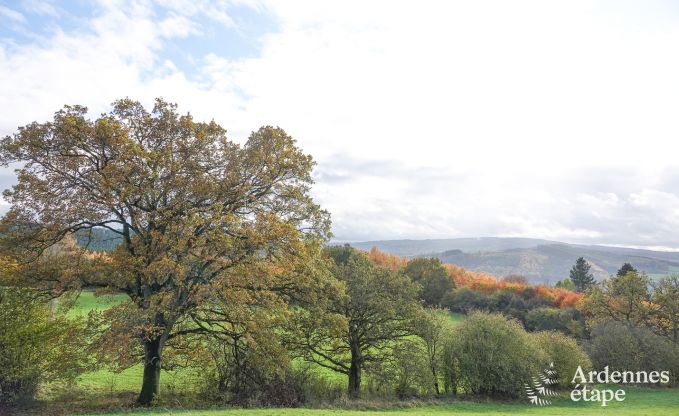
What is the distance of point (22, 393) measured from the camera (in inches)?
839

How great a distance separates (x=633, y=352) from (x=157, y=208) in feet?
153

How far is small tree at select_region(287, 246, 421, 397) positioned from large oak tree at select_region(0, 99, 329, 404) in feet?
29.1

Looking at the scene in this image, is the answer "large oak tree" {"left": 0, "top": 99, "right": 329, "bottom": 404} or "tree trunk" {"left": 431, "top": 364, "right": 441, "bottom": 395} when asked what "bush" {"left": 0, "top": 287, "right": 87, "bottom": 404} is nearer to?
"large oak tree" {"left": 0, "top": 99, "right": 329, "bottom": 404}

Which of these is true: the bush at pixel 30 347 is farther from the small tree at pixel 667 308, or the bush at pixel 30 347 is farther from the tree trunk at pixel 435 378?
the small tree at pixel 667 308

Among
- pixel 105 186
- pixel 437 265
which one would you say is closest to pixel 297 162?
pixel 105 186

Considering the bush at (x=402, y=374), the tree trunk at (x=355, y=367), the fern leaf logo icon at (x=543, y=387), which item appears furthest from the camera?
the fern leaf logo icon at (x=543, y=387)

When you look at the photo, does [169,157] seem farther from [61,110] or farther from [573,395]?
[573,395]

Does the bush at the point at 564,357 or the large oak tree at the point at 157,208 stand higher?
the large oak tree at the point at 157,208

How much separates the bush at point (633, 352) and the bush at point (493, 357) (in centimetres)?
1385

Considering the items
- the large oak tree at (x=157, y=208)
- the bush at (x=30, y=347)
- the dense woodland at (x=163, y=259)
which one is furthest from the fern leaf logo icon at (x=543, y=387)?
the bush at (x=30, y=347)

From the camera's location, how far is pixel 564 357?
38.5m

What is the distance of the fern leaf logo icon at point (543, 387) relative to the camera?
112 feet

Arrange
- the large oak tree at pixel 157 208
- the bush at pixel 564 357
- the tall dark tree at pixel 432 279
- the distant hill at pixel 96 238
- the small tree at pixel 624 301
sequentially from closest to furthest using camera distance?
the large oak tree at pixel 157 208 < the distant hill at pixel 96 238 < the bush at pixel 564 357 < the small tree at pixel 624 301 < the tall dark tree at pixel 432 279

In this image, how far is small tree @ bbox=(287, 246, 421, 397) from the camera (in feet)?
99.6
